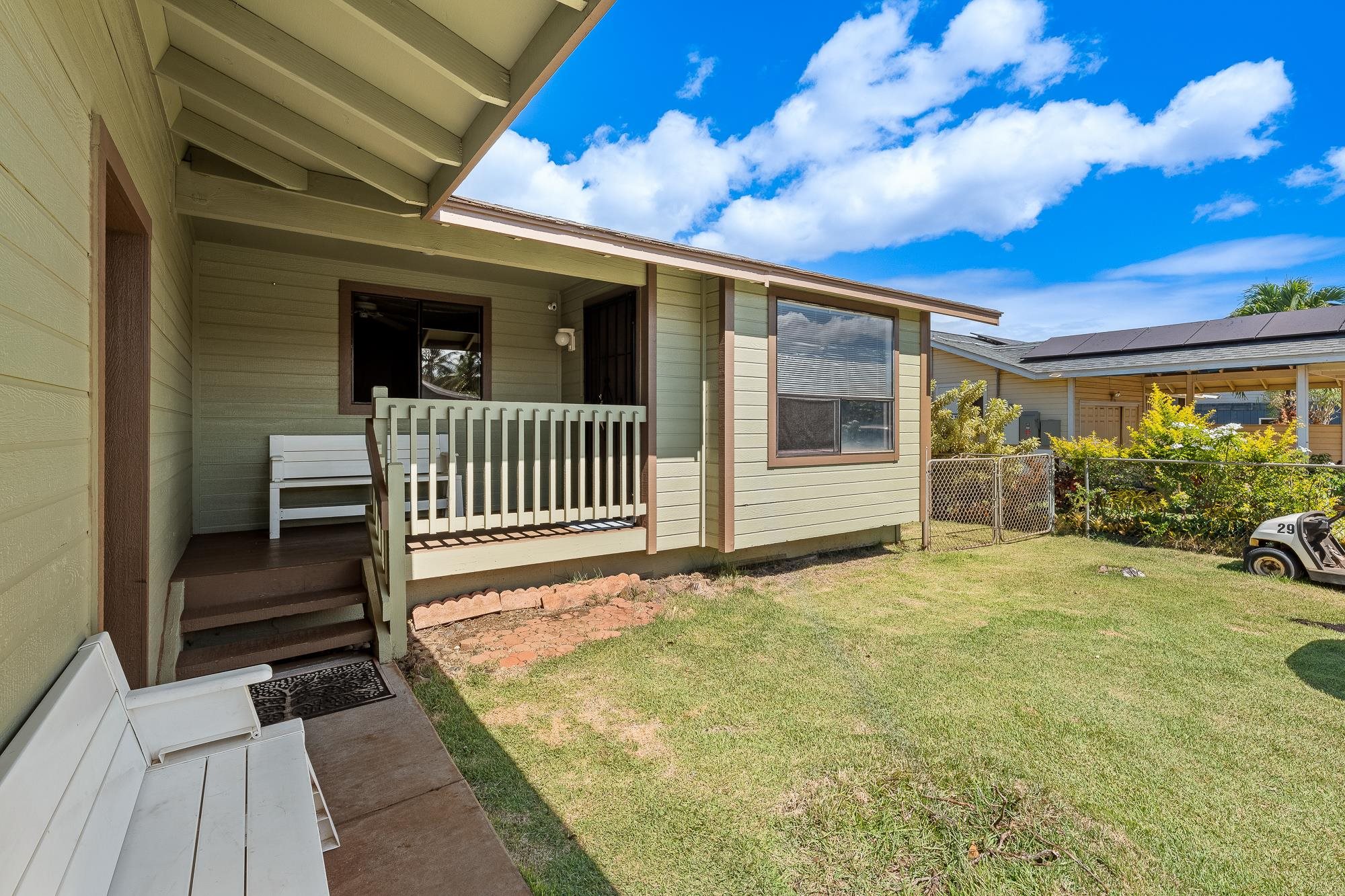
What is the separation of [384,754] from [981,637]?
12.4 ft

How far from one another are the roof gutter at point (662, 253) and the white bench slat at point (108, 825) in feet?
10.8

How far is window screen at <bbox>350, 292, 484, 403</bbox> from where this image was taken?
5754mm

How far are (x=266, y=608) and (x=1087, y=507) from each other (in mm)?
9068

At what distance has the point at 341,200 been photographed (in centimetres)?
384

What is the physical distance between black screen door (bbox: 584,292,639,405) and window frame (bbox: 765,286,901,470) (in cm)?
128

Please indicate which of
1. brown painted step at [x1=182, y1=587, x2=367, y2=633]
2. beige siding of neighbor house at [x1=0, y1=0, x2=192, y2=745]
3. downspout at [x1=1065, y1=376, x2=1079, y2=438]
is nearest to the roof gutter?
beige siding of neighbor house at [x1=0, y1=0, x2=192, y2=745]

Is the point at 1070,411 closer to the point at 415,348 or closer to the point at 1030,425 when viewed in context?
the point at 1030,425

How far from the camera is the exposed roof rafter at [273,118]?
2.82m

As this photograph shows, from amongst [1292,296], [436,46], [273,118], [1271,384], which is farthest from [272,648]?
[1292,296]

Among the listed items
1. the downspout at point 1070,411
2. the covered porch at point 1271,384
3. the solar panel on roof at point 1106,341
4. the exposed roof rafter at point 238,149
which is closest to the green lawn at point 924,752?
the exposed roof rafter at point 238,149

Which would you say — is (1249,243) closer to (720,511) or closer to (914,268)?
(914,268)

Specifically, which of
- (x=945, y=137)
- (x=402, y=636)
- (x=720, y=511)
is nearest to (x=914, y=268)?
(x=945, y=137)

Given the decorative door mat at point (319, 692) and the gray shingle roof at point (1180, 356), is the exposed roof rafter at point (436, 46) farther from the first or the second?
the gray shingle roof at point (1180, 356)

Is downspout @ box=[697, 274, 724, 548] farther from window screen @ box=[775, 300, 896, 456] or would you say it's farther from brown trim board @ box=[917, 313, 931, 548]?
brown trim board @ box=[917, 313, 931, 548]
